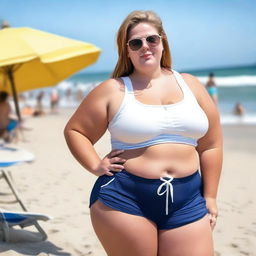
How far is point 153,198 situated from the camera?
6.50 ft

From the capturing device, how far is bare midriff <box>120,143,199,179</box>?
199 cm

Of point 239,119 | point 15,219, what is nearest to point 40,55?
point 15,219

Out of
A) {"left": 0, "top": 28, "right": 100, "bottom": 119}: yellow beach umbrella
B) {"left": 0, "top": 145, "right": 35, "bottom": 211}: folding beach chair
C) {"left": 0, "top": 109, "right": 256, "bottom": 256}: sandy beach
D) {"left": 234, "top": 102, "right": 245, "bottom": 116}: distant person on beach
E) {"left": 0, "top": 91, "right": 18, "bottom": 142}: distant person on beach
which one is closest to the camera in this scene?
{"left": 0, "top": 109, "right": 256, "bottom": 256}: sandy beach

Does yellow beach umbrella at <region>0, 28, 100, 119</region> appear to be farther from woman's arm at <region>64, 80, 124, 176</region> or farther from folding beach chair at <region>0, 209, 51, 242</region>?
woman's arm at <region>64, 80, 124, 176</region>

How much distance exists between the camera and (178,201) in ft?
6.56

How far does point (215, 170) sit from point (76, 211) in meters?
3.14

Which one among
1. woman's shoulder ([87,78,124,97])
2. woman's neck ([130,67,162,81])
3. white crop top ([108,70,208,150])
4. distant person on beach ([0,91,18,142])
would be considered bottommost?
distant person on beach ([0,91,18,142])

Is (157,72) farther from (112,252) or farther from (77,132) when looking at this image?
(112,252)

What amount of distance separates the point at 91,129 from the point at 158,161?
0.36 meters

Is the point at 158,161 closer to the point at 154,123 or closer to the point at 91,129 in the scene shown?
the point at 154,123

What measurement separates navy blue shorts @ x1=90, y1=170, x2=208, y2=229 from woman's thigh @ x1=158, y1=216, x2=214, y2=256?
3 centimetres

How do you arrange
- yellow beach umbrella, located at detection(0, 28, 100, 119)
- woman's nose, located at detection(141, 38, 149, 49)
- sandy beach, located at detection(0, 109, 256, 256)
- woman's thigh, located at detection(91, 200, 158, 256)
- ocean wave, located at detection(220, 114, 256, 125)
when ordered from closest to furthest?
woman's thigh, located at detection(91, 200, 158, 256)
woman's nose, located at detection(141, 38, 149, 49)
sandy beach, located at detection(0, 109, 256, 256)
yellow beach umbrella, located at detection(0, 28, 100, 119)
ocean wave, located at detection(220, 114, 256, 125)

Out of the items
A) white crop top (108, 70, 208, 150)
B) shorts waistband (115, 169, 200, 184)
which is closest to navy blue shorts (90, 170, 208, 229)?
shorts waistband (115, 169, 200, 184)

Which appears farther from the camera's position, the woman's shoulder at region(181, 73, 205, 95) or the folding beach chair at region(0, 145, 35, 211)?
the folding beach chair at region(0, 145, 35, 211)
